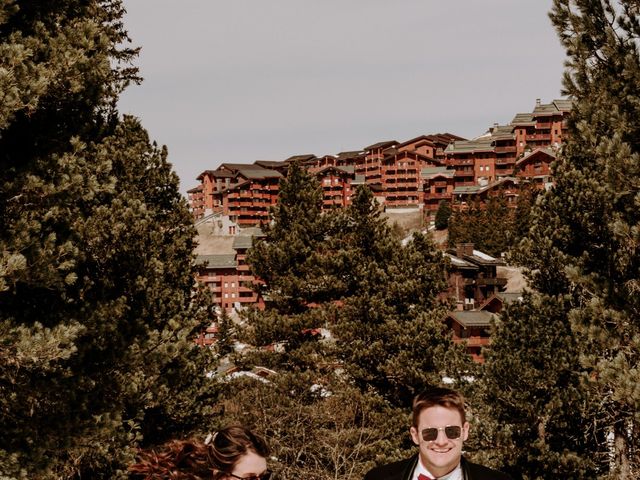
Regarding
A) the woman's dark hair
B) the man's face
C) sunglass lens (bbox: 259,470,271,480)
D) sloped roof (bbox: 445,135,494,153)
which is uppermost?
sloped roof (bbox: 445,135,494,153)

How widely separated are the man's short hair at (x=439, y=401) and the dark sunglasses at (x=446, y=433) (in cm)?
8

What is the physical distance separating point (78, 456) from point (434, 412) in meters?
9.28

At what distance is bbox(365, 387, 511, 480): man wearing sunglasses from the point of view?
3738 mm

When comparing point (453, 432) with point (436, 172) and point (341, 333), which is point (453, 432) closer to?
→ point (341, 333)

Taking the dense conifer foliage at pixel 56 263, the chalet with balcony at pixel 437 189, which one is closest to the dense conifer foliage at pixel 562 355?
the dense conifer foliage at pixel 56 263

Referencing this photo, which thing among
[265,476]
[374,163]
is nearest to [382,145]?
[374,163]

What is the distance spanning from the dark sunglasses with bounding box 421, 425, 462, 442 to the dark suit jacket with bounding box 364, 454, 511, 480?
0.67 ft

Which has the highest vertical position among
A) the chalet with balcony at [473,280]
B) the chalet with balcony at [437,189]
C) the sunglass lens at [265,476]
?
the chalet with balcony at [437,189]

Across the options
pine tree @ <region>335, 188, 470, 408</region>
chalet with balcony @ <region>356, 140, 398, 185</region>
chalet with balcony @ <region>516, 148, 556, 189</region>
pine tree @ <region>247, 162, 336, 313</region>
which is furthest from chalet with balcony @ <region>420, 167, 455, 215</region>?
pine tree @ <region>335, 188, 470, 408</region>

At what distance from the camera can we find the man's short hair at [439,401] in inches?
150

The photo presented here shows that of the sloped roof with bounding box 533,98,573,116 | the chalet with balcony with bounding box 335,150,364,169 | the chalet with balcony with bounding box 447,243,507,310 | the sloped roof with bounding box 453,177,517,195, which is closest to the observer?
the chalet with balcony with bounding box 447,243,507,310

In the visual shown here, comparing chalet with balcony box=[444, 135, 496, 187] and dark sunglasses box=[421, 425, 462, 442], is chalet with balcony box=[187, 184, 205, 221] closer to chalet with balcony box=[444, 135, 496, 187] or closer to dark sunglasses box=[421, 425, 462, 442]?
chalet with balcony box=[444, 135, 496, 187]

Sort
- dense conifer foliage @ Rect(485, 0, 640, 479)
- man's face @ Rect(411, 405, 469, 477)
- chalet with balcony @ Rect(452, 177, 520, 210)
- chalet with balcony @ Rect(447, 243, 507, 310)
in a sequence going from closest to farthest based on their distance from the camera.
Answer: man's face @ Rect(411, 405, 469, 477)
dense conifer foliage @ Rect(485, 0, 640, 479)
chalet with balcony @ Rect(447, 243, 507, 310)
chalet with balcony @ Rect(452, 177, 520, 210)

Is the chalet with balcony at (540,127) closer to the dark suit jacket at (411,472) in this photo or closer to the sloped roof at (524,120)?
the sloped roof at (524,120)
